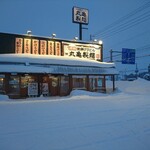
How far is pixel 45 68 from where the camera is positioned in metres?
21.3

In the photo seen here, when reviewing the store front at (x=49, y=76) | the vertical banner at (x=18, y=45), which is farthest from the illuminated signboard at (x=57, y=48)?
the store front at (x=49, y=76)

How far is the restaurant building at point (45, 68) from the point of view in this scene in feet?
68.5

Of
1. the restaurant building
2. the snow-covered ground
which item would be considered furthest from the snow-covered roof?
the snow-covered ground

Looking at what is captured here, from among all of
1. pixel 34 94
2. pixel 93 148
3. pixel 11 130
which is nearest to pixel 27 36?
pixel 34 94

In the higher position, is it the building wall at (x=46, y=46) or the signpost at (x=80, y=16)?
the signpost at (x=80, y=16)

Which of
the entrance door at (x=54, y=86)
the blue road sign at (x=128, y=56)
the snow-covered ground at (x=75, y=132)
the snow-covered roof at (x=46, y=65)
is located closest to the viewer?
the snow-covered ground at (x=75, y=132)

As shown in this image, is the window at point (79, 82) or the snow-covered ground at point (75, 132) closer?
the snow-covered ground at point (75, 132)

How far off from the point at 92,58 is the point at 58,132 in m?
21.3

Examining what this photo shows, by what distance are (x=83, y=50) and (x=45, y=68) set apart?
7744 millimetres

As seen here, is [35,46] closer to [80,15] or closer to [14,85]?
[14,85]

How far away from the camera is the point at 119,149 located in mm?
6098

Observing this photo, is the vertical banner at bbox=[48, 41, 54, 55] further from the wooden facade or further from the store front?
the wooden facade

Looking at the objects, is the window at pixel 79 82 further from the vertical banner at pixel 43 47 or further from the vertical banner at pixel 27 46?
the vertical banner at pixel 27 46

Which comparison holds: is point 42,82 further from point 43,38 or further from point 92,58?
point 92,58
